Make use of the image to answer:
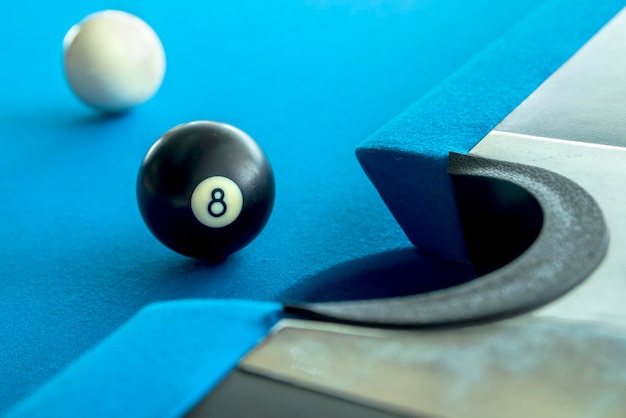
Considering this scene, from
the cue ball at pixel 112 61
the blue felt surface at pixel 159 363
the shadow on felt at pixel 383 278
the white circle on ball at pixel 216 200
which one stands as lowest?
the shadow on felt at pixel 383 278

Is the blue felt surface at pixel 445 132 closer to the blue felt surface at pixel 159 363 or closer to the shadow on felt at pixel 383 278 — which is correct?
the shadow on felt at pixel 383 278

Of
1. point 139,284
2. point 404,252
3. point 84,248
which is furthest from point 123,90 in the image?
point 404,252

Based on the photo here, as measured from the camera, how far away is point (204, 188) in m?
1.77

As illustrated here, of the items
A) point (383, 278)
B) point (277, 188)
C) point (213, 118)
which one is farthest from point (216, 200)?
point (213, 118)

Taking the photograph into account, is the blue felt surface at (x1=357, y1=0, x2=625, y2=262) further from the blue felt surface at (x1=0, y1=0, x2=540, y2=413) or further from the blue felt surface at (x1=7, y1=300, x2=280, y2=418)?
the blue felt surface at (x1=7, y1=300, x2=280, y2=418)

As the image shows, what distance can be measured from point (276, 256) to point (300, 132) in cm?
74

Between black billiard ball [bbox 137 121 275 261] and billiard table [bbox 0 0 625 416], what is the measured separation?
0.10 meters

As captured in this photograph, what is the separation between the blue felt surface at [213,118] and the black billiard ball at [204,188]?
0.10 metres

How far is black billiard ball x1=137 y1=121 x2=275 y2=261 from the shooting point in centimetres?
177

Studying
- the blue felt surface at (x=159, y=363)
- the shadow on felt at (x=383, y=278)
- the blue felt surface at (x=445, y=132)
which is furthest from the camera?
the shadow on felt at (x=383, y=278)

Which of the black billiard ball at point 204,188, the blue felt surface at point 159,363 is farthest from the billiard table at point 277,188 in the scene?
the black billiard ball at point 204,188

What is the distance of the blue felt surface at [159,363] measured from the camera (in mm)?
1077

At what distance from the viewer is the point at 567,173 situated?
1.50 meters

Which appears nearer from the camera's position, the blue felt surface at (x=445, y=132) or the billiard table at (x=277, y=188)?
the billiard table at (x=277, y=188)
